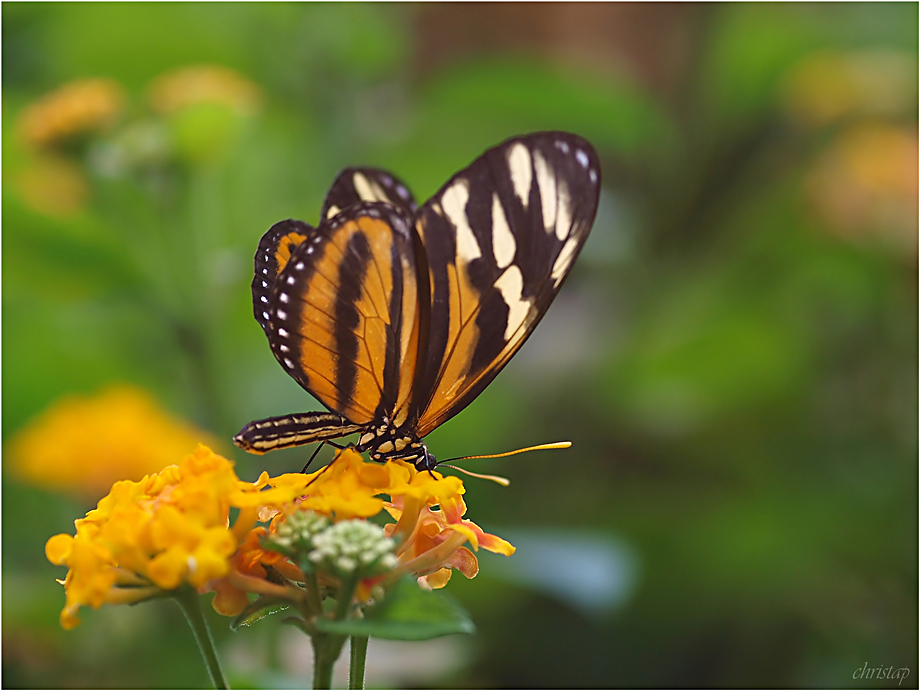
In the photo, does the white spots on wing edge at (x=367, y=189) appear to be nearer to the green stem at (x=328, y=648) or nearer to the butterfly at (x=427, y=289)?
the butterfly at (x=427, y=289)

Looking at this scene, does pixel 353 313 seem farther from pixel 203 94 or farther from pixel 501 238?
pixel 203 94

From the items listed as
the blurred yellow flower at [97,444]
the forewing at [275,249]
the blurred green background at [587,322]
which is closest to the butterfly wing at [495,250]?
the forewing at [275,249]

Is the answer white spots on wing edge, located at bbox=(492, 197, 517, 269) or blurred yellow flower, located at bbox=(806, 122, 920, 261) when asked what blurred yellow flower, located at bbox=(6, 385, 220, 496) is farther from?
blurred yellow flower, located at bbox=(806, 122, 920, 261)

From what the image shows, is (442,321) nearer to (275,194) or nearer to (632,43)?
(275,194)

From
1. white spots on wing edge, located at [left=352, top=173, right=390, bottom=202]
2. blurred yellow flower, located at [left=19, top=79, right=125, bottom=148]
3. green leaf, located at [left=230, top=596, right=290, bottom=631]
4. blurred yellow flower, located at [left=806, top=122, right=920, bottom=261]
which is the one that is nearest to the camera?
green leaf, located at [left=230, top=596, right=290, bottom=631]

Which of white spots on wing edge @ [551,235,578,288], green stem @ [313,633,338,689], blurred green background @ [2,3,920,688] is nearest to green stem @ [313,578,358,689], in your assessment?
green stem @ [313,633,338,689]

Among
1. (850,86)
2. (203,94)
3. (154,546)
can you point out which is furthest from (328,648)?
(850,86)
